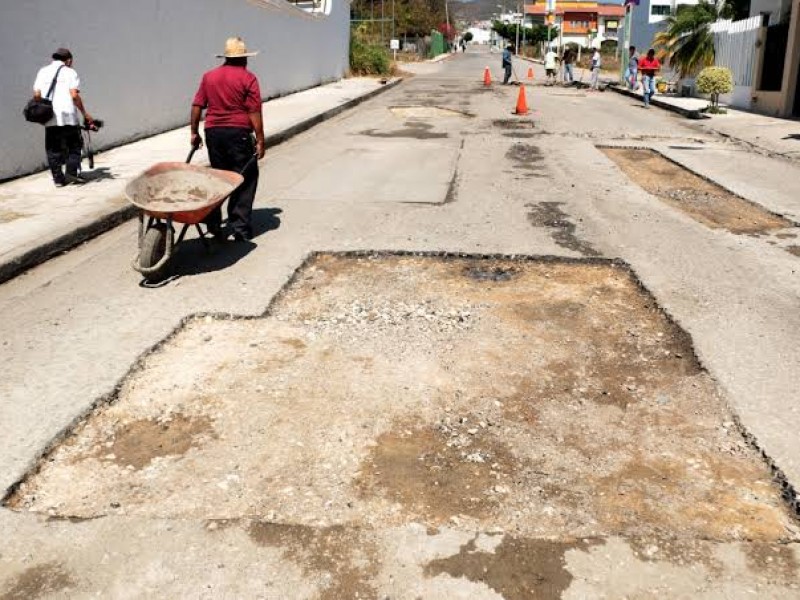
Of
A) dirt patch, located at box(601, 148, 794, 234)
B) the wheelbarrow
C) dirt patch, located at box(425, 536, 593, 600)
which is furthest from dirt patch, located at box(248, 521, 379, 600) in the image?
dirt patch, located at box(601, 148, 794, 234)

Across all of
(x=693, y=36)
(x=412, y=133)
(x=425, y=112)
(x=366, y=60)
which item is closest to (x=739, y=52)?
(x=693, y=36)

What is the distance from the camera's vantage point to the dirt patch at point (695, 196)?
312 inches

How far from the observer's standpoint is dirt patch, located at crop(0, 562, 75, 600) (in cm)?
255

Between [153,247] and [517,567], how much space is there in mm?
4036

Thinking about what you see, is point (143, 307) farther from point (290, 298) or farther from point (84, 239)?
point (84, 239)

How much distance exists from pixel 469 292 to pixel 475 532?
9.39 ft

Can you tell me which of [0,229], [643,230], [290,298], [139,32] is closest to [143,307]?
[290,298]

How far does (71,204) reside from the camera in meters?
8.00

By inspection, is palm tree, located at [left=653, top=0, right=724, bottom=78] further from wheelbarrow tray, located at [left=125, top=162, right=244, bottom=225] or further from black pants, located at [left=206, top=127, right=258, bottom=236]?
wheelbarrow tray, located at [left=125, top=162, right=244, bottom=225]

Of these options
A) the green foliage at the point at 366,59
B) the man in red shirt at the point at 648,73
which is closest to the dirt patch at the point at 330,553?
the man in red shirt at the point at 648,73

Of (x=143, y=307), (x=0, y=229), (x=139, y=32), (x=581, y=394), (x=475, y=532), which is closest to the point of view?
(x=475, y=532)

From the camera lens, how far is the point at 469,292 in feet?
18.2

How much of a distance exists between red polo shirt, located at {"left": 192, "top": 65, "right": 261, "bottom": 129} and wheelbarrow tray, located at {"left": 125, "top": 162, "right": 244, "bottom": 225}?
22.2 inches

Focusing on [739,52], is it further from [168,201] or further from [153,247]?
[153,247]
